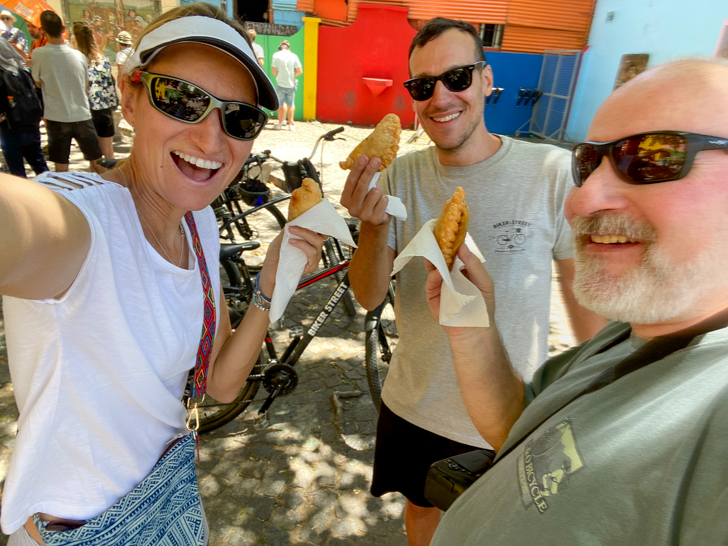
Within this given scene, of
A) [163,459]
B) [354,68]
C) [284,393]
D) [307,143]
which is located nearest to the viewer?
[163,459]

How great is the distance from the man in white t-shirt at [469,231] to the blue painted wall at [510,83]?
16357mm

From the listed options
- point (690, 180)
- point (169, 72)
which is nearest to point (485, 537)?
point (690, 180)

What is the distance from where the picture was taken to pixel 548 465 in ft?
3.26

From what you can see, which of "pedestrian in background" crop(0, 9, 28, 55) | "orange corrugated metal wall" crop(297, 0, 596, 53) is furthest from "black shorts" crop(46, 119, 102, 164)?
"orange corrugated metal wall" crop(297, 0, 596, 53)

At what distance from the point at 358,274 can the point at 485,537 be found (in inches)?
58.3

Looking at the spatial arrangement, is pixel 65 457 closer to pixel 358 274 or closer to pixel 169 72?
pixel 169 72

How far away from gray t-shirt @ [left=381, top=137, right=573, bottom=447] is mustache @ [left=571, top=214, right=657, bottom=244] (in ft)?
2.96

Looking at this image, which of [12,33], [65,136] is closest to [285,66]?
[12,33]

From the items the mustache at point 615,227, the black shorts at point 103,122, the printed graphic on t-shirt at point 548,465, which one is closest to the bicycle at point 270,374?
the mustache at point 615,227

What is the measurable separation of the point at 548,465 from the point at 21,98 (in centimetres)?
797

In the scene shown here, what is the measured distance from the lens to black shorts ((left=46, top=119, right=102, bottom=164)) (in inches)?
282

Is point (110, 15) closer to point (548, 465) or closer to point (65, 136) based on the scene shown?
point (65, 136)

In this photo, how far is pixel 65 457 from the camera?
128 cm

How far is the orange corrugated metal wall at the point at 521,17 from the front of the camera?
1745 cm
